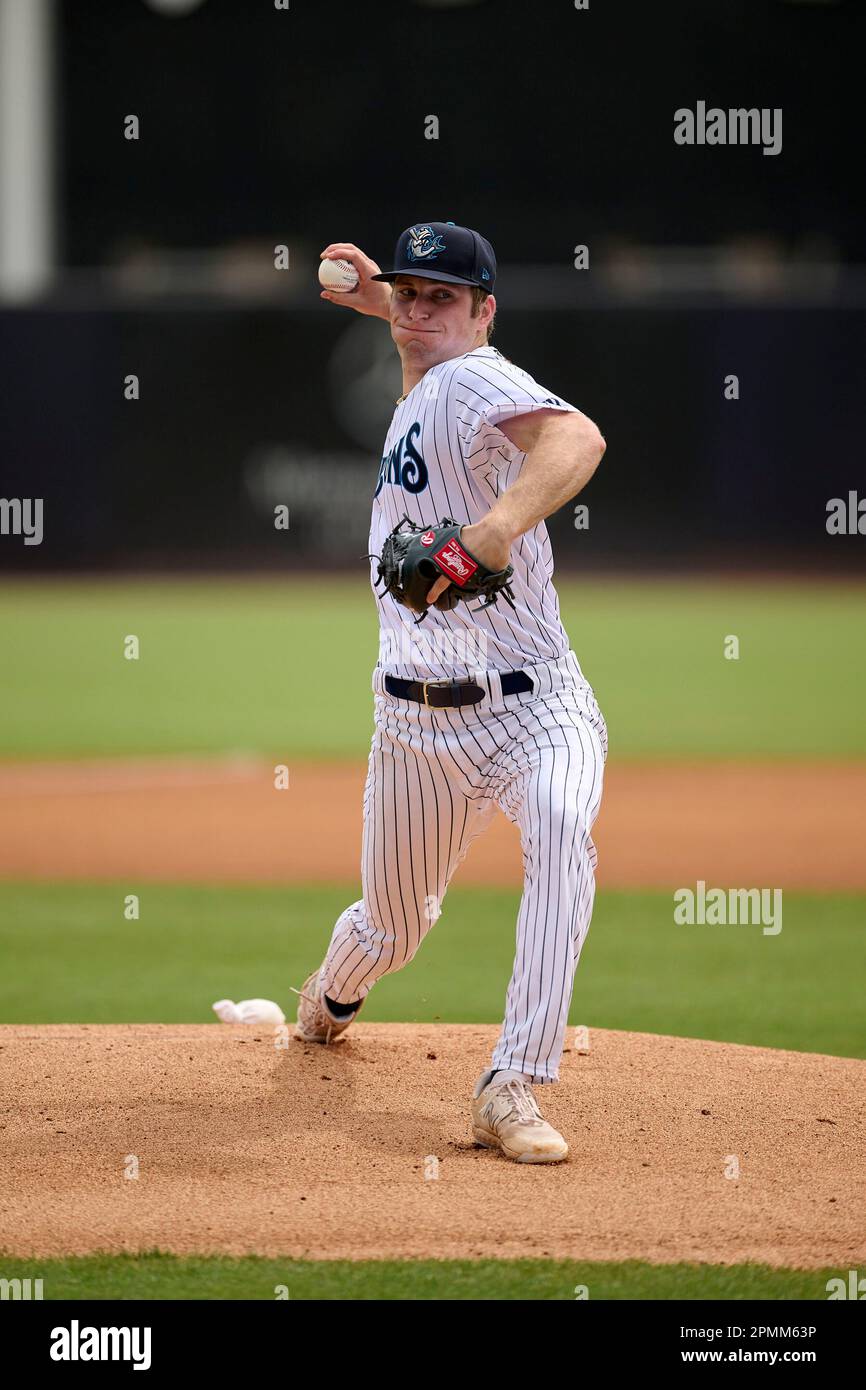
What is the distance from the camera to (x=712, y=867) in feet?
26.4

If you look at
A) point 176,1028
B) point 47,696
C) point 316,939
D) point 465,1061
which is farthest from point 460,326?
point 47,696

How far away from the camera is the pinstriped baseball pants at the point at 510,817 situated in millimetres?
3742

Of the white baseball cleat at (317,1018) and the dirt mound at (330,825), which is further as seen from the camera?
the dirt mound at (330,825)

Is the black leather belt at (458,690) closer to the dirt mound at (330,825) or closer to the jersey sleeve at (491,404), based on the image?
the jersey sleeve at (491,404)

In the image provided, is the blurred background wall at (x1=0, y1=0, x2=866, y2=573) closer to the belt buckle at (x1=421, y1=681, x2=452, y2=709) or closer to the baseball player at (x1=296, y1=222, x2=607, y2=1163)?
the baseball player at (x1=296, y1=222, x2=607, y2=1163)

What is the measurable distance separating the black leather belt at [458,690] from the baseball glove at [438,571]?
26cm

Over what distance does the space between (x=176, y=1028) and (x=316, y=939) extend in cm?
175

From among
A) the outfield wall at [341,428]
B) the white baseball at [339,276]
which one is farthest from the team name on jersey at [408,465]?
the outfield wall at [341,428]

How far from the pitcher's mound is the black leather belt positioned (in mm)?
980

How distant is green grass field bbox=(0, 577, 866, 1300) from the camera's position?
125 inches

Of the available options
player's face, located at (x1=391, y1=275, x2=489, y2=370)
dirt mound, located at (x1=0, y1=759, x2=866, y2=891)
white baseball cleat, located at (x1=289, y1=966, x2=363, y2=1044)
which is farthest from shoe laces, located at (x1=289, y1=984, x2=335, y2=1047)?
dirt mound, located at (x1=0, y1=759, x2=866, y2=891)
